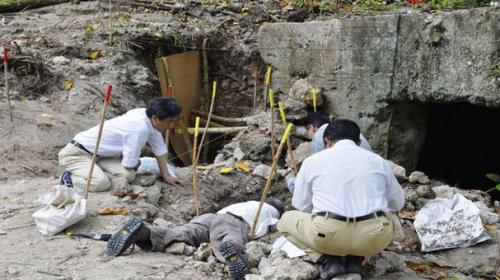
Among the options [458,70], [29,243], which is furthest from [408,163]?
[29,243]

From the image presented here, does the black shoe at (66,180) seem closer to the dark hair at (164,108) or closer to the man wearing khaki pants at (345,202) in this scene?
the dark hair at (164,108)

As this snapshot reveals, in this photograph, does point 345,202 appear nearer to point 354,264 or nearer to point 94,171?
point 354,264

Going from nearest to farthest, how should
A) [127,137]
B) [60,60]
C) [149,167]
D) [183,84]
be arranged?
[127,137] → [149,167] → [60,60] → [183,84]

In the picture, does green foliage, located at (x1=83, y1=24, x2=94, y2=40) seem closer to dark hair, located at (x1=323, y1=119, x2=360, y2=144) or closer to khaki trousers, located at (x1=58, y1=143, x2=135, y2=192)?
khaki trousers, located at (x1=58, y1=143, x2=135, y2=192)

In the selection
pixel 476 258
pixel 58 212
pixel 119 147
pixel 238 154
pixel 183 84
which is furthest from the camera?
pixel 183 84

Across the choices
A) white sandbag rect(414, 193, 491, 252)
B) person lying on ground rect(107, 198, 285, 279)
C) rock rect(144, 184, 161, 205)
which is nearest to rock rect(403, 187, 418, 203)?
white sandbag rect(414, 193, 491, 252)

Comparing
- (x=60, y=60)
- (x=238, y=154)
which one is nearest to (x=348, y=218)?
(x=238, y=154)

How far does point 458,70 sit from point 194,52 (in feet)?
17.6

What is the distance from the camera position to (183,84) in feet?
33.3

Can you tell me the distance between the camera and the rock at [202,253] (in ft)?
13.6

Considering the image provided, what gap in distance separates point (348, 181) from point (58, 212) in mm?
2310

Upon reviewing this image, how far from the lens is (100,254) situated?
13.5 ft

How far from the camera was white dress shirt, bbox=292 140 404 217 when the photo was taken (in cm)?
374

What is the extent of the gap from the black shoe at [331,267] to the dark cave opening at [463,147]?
5.76 metres
